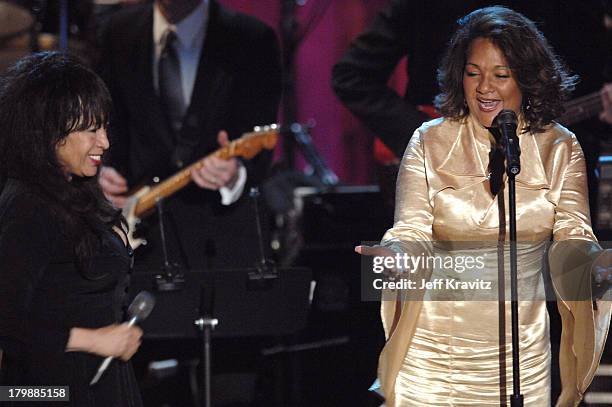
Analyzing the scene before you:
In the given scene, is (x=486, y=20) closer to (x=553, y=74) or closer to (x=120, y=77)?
(x=553, y=74)

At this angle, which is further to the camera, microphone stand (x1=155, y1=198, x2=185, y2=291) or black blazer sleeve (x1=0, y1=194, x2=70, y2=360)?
microphone stand (x1=155, y1=198, x2=185, y2=291)

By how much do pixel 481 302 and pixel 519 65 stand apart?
794 millimetres

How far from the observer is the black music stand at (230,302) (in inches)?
160

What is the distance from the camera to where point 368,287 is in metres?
3.57

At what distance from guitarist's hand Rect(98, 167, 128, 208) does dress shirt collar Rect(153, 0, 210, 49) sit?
0.72m

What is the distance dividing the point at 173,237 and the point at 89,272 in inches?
64.0

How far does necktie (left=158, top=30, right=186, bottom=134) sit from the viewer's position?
4848 mm

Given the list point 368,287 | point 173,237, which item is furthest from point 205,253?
point 368,287

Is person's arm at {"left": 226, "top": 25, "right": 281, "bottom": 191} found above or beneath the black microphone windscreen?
above

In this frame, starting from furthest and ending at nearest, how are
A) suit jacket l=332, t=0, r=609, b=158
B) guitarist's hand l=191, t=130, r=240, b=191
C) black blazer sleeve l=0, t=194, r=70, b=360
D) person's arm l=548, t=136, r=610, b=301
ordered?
guitarist's hand l=191, t=130, r=240, b=191 → suit jacket l=332, t=0, r=609, b=158 → person's arm l=548, t=136, r=610, b=301 → black blazer sleeve l=0, t=194, r=70, b=360

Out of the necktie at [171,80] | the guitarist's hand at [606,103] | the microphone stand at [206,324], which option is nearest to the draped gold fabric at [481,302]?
the microphone stand at [206,324]

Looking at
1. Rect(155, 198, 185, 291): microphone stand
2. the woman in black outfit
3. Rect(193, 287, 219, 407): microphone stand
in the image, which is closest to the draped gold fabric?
the woman in black outfit

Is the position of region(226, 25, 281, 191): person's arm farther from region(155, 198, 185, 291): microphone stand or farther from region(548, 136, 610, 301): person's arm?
region(548, 136, 610, 301): person's arm

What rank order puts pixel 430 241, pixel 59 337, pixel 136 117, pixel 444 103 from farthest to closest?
pixel 136 117 < pixel 444 103 < pixel 430 241 < pixel 59 337
